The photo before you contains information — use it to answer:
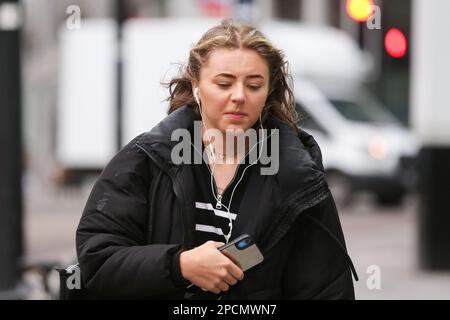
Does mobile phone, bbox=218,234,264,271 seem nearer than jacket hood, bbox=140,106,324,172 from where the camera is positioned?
Yes

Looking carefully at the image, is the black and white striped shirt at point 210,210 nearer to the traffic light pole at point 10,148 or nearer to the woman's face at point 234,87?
the woman's face at point 234,87

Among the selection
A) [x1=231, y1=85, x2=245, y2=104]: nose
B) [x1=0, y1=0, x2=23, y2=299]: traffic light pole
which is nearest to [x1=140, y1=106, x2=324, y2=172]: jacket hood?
[x1=231, y1=85, x2=245, y2=104]: nose

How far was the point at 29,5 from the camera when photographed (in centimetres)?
3969

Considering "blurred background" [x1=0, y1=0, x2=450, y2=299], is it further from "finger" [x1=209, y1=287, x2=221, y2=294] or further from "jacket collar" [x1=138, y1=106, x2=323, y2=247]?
"finger" [x1=209, y1=287, x2=221, y2=294]


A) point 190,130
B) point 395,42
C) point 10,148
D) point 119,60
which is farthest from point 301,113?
point 119,60

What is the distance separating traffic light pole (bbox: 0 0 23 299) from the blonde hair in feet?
13.0

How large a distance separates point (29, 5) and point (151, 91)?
22.6 metres

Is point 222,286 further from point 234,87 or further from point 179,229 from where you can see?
point 234,87

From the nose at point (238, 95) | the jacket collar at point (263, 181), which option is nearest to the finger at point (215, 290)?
the jacket collar at point (263, 181)

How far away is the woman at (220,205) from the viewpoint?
236cm

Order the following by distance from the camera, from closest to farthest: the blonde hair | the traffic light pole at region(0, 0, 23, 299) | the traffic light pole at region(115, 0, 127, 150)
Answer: the blonde hair → the traffic light pole at region(0, 0, 23, 299) → the traffic light pole at region(115, 0, 127, 150)

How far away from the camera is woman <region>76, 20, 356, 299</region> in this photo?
2355mm

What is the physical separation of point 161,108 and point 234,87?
13467 millimetres

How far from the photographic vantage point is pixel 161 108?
1577cm
